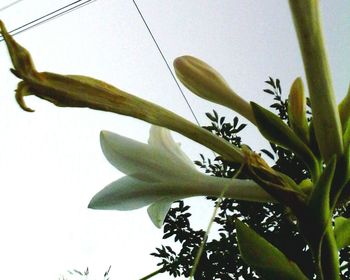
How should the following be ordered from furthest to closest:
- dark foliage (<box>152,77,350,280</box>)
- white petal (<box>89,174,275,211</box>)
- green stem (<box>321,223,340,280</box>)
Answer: dark foliage (<box>152,77,350,280</box>) < white petal (<box>89,174,275,211</box>) < green stem (<box>321,223,340,280</box>)

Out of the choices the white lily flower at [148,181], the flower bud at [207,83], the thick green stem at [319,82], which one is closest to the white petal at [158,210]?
the white lily flower at [148,181]

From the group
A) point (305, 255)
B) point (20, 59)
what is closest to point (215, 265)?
point (305, 255)


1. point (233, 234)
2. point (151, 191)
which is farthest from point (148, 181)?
point (233, 234)

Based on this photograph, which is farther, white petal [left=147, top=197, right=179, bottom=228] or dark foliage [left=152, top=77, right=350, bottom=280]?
dark foliage [left=152, top=77, right=350, bottom=280]

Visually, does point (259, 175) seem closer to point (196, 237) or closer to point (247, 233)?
point (247, 233)

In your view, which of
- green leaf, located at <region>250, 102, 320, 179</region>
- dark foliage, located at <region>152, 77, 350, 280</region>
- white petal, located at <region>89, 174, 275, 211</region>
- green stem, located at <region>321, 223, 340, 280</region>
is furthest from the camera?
dark foliage, located at <region>152, 77, 350, 280</region>

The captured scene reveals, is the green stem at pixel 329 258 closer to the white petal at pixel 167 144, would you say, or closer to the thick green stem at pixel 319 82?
the thick green stem at pixel 319 82

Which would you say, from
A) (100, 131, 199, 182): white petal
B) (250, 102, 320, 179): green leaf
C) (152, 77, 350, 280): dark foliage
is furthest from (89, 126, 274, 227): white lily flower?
(152, 77, 350, 280): dark foliage

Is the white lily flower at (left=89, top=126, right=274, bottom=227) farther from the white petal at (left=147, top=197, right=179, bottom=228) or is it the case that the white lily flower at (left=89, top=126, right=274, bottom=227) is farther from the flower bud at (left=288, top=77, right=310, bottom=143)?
the flower bud at (left=288, top=77, right=310, bottom=143)
